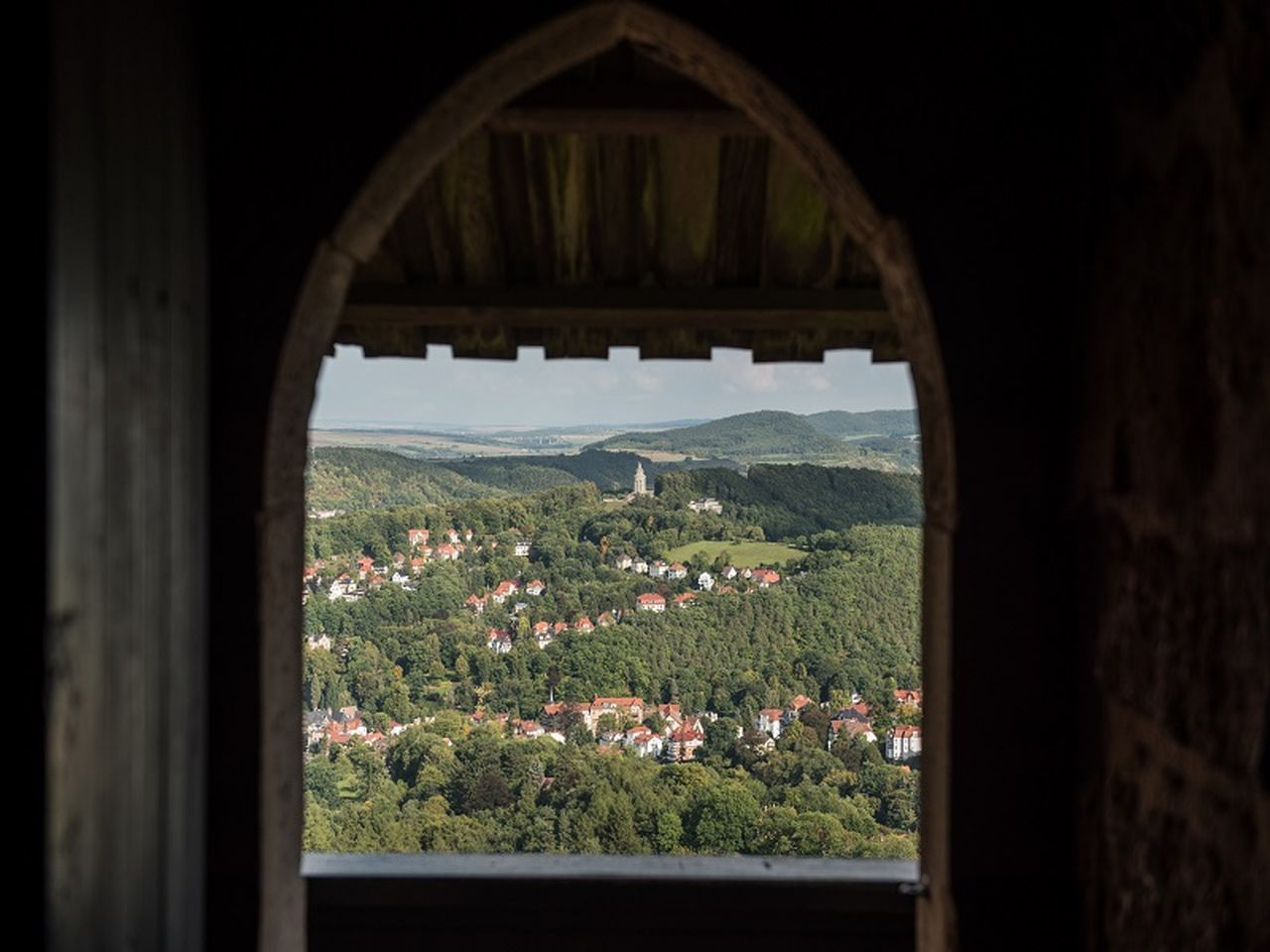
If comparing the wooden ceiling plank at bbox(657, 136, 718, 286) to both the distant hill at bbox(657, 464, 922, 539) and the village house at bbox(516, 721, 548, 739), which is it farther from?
the village house at bbox(516, 721, 548, 739)

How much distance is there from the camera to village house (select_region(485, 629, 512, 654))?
591 inches

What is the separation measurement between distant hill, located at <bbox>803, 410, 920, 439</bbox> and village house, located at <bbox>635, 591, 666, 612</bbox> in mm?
5820

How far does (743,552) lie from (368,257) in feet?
45.3

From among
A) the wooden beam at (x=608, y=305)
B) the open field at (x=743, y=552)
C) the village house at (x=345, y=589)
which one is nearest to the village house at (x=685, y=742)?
the open field at (x=743, y=552)

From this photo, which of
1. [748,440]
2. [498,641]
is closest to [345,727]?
[498,641]

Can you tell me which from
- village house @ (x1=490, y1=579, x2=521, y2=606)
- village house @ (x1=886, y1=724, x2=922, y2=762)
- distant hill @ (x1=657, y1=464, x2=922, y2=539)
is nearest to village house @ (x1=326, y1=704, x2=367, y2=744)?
village house @ (x1=490, y1=579, x2=521, y2=606)

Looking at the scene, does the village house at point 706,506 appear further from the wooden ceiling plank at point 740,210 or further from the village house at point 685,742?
the wooden ceiling plank at point 740,210

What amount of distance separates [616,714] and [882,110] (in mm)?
13671
